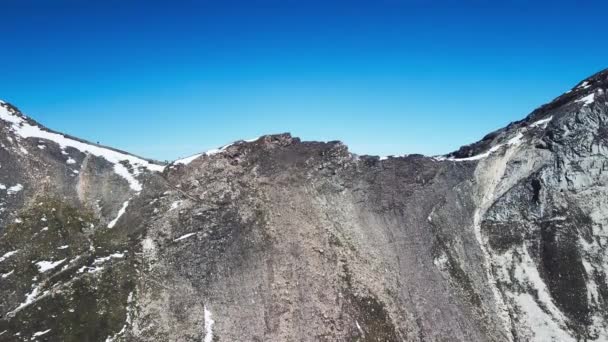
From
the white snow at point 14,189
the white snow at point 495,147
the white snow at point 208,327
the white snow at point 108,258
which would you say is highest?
the white snow at point 14,189

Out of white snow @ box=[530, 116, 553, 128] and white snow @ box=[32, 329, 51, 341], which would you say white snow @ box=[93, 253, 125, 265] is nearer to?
white snow @ box=[32, 329, 51, 341]

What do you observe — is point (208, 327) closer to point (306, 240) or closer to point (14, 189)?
point (306, 240)

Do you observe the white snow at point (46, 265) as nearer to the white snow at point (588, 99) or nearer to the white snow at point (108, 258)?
the white snow at point (108, 258)

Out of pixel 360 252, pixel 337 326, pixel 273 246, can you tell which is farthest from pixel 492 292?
pixel 273 246

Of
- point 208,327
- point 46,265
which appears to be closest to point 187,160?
point 46,265

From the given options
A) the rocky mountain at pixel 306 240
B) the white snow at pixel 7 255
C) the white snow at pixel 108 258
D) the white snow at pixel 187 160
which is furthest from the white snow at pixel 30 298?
the white snow at pixel 187 160

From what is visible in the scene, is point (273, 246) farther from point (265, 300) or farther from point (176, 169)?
point (176, 169)

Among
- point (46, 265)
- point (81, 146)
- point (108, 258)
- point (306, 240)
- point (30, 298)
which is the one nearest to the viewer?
point (30, 298)
